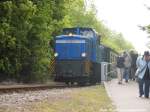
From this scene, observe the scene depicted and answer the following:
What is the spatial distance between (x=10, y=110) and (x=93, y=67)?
1951 cm

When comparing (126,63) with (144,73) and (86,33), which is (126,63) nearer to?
(86,33)

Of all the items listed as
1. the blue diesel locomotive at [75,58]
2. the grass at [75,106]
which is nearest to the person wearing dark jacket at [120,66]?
the blue diesel locomotive at [75,58]

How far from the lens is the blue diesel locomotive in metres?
32.2

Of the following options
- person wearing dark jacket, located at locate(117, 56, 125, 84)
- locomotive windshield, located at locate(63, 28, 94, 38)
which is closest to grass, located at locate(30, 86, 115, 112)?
person wearing dark jacket, located at locate(117, 56, 125, 84)

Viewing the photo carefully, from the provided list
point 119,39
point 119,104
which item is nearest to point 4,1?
point 119,104

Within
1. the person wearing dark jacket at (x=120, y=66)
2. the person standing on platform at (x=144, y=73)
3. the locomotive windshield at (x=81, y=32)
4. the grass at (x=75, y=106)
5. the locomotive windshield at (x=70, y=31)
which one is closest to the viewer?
the grass at (x=75, y=106)

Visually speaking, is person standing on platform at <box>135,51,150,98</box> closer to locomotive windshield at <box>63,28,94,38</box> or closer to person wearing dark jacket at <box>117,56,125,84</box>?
person wearing dark jacket at <box>117,56,125,84</box>

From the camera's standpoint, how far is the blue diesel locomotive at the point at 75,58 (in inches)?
1268

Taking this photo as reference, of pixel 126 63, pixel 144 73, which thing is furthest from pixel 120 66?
pixel 144 73

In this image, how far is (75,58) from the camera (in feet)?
107

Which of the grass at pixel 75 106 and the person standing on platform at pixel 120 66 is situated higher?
the person standing on platform at pixel 120 66

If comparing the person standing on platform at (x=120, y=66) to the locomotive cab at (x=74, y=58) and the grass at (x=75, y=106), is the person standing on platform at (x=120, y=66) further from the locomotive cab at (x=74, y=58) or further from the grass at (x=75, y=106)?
the grass at (x=75, y=106)

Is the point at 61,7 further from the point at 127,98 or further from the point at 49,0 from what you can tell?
the point at 127,98

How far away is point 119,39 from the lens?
458 feet
